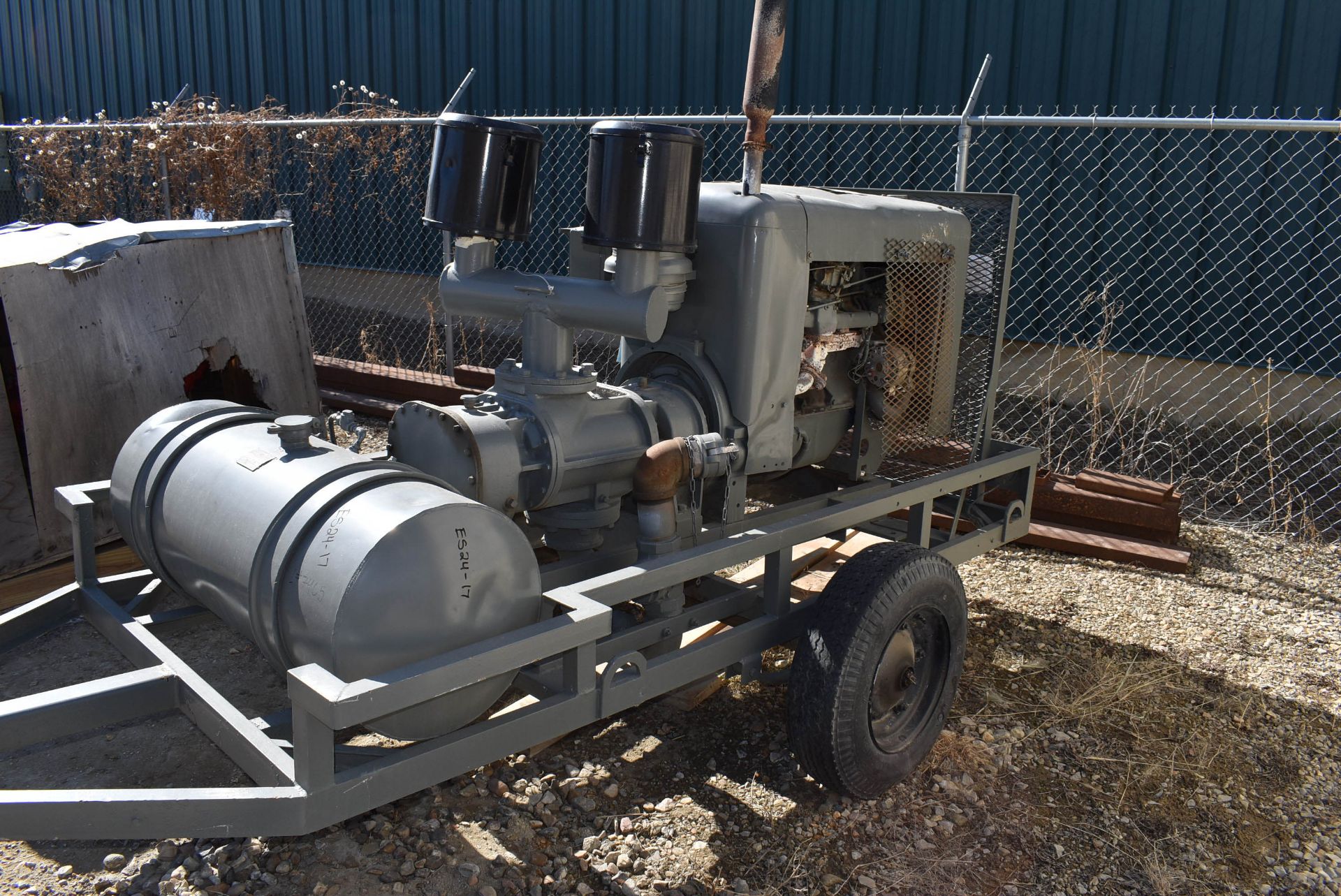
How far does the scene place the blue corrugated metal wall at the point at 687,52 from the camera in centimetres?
636

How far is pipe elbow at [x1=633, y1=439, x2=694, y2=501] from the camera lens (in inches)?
109

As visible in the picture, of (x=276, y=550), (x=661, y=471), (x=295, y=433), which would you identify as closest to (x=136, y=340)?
Result: (x=295, y=433)

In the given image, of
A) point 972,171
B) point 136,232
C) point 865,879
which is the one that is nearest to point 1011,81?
point 972,171

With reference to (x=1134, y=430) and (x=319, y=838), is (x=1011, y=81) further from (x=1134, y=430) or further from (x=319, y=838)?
(x=319, y=838)

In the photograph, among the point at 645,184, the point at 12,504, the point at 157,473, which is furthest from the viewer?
the point at 12,504

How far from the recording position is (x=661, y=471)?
277 cm

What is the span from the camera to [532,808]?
2.83 m

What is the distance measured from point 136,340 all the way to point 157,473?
1.99m

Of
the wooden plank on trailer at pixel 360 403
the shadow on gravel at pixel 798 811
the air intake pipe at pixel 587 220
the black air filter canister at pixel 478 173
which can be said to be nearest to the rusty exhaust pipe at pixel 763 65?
the air intake pipe at pixel 587 220

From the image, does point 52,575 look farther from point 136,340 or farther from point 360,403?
point 360,403

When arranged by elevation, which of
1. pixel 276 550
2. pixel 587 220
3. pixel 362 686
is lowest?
pixel 362 686

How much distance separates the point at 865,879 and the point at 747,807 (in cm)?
39

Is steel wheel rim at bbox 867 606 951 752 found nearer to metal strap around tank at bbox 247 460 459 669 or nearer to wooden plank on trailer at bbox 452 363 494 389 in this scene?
metal strap around tank at bbox 247 460 459 669

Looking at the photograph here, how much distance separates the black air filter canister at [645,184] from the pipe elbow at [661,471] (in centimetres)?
53
